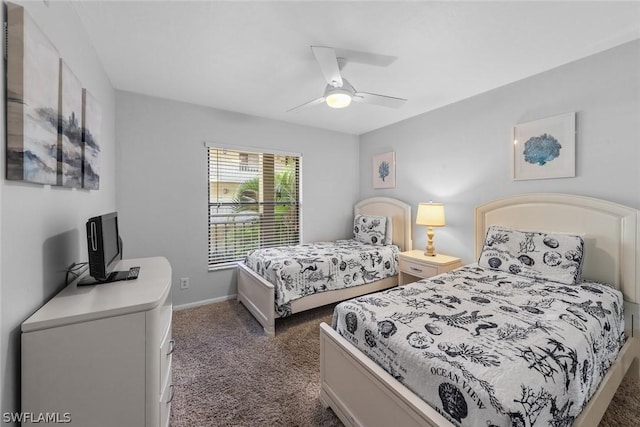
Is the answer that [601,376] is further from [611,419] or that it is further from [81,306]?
[81,306]

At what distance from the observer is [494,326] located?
4.33ft

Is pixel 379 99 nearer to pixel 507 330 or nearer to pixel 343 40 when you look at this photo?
pixel 343 40

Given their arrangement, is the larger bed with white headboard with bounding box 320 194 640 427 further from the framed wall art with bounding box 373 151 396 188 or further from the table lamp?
the framed wall art with bounding box 373 151 396 188

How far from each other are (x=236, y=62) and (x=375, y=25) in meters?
1.17

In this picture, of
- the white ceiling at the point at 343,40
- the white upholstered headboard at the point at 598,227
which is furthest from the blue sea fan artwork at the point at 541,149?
the white ceiling at the point at 343,40

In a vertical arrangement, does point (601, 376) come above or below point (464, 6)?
below

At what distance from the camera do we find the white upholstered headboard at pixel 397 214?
358 centimetres

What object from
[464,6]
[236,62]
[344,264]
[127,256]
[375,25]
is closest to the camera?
[464,6]

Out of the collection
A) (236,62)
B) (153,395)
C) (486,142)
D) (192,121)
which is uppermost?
(236,62)

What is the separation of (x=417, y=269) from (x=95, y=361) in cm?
286

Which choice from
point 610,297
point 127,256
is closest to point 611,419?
point 610,297

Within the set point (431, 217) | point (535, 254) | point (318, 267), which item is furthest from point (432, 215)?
point (318, 267)

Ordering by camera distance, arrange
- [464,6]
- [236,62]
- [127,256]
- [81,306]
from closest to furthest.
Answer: [81,306] < [464,6] < [236,62] < [127,256]

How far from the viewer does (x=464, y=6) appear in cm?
153
